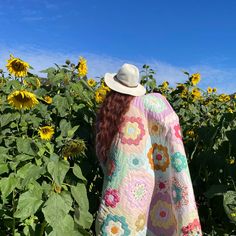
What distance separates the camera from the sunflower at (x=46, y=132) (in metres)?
2.66

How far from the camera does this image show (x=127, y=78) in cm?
253

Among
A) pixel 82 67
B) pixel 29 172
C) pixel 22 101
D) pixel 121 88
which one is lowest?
pixel 29 172

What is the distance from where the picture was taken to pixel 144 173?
2.48 m

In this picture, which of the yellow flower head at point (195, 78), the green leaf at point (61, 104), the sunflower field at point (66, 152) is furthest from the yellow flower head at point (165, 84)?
the green leaf at point (61, 104)

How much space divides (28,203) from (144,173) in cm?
58

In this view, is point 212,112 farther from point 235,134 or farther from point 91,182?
point 91,182

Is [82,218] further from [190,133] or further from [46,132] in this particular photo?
[190,133]

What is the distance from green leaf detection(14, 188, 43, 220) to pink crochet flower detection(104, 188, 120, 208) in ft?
1.12

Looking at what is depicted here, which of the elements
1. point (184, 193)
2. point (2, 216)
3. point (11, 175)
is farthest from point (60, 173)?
point (184, 193)

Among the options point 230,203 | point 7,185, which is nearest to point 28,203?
point 7,185

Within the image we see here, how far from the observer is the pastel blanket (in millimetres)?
2404

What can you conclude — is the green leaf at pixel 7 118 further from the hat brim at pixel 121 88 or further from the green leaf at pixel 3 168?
the hat brim at pixel 121 88

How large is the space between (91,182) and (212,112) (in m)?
1.61

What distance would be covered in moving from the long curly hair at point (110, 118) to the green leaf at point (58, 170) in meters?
0.31
